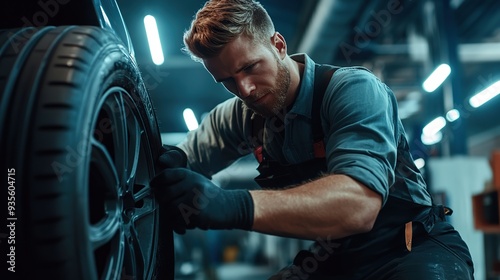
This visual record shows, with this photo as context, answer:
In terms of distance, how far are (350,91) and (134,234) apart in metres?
0.66

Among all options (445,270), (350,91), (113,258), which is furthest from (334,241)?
(113,258)

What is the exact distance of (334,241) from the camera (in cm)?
172

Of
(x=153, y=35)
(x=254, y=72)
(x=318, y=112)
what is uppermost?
(x=153, y=35)

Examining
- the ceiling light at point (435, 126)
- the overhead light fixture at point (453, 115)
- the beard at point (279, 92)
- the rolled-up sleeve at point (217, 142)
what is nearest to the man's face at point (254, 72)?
the beard at point (279, 92)

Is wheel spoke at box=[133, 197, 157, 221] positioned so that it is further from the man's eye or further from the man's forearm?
the man's eye

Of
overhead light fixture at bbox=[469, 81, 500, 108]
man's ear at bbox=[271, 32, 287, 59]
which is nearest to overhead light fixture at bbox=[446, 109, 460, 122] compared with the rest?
overhead light fixture at bbox=[469, 81, 500, 108]

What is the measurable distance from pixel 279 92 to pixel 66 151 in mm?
855

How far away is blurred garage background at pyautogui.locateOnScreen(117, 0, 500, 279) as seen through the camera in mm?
5734

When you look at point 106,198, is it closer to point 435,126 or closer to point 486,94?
point 486,94

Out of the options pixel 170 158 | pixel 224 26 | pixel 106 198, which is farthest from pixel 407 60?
pixel 106 198

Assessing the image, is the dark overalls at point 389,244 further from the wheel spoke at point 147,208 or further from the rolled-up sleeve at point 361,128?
the wheel spoke at point 147,208

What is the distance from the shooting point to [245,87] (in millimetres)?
1631

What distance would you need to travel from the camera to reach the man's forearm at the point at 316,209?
1.28 m

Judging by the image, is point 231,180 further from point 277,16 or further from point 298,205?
point 298,205
